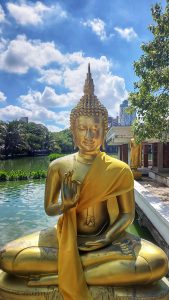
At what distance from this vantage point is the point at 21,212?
9.80m

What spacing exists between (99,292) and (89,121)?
1.49 meters

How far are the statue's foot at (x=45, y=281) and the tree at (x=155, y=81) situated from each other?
7202mm

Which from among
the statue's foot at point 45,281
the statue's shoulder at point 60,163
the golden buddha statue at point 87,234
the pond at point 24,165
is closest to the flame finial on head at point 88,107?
the golden buddha statue at point 87,234

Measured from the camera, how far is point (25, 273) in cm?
309

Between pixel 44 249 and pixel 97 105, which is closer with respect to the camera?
pixel 44 249

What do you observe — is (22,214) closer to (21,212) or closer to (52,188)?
(21,212)

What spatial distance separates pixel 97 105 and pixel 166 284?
68.8 inches

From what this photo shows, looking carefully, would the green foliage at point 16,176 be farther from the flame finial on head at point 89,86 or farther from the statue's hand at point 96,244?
the statue's hand at point 96,244

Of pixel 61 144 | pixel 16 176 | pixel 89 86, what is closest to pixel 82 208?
pixel 89 86

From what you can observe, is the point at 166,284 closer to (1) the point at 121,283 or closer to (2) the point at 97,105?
(1) the point at 121,283

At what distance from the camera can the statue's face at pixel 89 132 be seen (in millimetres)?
3279

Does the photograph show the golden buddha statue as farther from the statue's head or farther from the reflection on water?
the reflection on water

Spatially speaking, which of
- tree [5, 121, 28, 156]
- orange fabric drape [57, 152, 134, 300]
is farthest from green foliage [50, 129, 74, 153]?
orange fabric drape [57, 152, 134, 300]

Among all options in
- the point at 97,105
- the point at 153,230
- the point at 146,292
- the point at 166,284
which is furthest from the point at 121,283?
the point at 153,230
